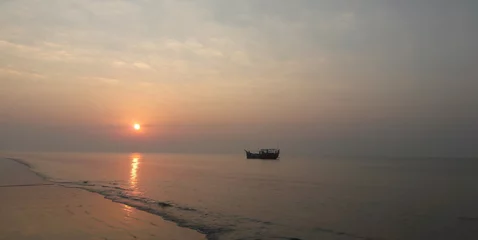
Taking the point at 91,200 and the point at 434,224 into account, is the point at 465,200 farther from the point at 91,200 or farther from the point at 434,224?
the point at 91,200

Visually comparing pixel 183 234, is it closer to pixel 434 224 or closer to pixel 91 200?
pixel 91 200

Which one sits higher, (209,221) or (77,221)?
(77,221)

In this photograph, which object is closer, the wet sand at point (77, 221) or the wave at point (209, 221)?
the wet sand at point (77, 221)

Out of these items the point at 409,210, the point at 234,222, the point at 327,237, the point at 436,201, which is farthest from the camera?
the point at 436,201

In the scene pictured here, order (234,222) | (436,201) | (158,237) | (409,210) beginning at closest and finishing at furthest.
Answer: (158,237)
(234,222)
(409,210)
(436,201)

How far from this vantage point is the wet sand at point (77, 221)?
16.8m

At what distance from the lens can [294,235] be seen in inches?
738

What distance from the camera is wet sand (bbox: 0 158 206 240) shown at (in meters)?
16.8

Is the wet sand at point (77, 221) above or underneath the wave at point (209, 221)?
above

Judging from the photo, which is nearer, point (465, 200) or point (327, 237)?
point (327, 237)

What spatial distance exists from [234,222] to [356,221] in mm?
7897

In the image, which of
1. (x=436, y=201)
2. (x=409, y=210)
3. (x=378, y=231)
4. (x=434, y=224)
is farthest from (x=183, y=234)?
(x=436, y=201)

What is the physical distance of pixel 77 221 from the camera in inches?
778

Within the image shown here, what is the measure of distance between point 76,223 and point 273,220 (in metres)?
11.5
